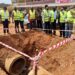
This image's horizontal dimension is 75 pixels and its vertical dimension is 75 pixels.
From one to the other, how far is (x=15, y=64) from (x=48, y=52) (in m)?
1.88

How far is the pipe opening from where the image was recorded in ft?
48.1

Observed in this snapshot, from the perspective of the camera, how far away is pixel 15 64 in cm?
1493

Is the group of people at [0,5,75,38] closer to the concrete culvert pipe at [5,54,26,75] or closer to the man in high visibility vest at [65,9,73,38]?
the man in high visibility vest at [65,9,73,38]

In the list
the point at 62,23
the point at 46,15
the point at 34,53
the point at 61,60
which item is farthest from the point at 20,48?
the point at 46,15

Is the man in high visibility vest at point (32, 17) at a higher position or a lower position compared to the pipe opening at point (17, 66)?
higher

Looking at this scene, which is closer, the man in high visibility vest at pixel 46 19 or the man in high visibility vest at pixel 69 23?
the man in high visibility vest at pixel 69 23

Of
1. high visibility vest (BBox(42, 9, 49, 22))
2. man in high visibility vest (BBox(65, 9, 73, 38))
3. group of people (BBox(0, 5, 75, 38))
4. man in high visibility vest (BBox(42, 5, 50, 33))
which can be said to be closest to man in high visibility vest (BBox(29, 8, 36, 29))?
group of people (BBox(0, 5, 75, 38))

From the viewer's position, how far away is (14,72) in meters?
14.9

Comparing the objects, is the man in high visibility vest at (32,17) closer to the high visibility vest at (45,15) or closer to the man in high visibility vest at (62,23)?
the high visibility vest at (45,15)

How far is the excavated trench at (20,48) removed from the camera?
48.1ft

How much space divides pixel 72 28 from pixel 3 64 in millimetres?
8124

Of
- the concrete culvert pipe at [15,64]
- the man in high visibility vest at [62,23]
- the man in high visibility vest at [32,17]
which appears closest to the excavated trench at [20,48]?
the concrete culvert pipe at [15,64]

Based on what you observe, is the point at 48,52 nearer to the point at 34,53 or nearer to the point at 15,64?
the point at 15,64

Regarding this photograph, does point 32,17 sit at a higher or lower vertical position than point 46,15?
lower
